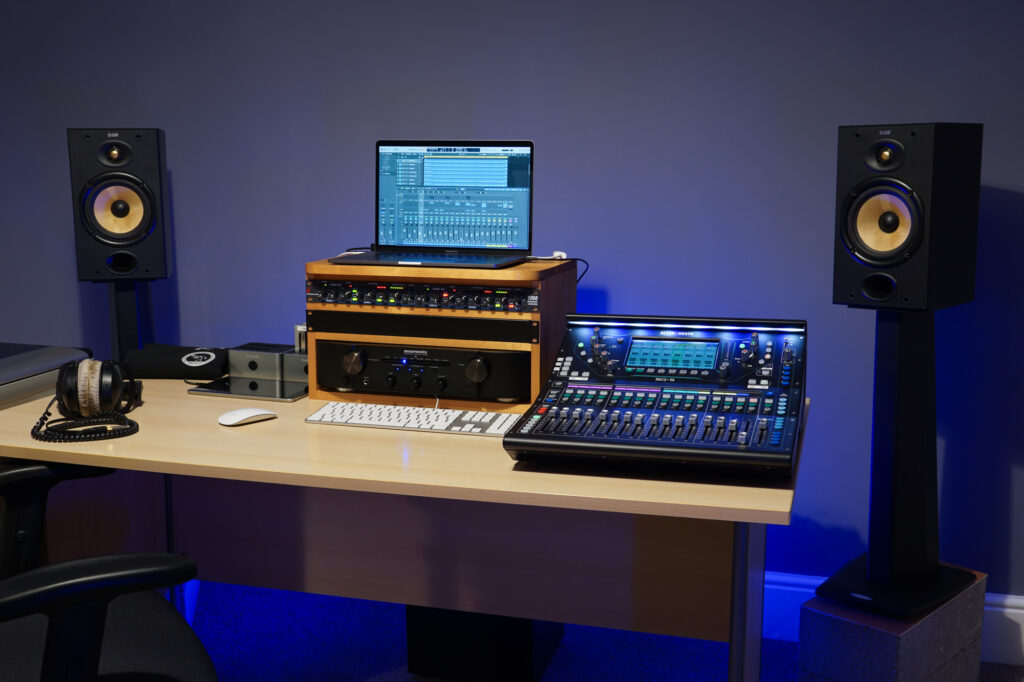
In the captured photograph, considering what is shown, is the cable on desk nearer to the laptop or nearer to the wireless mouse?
the wireless mouse

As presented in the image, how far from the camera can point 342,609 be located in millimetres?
2744

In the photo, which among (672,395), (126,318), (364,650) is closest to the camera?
(672,395)

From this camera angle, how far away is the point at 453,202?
2.03 metres

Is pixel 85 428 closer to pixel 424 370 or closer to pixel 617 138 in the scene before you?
pixel 424 370

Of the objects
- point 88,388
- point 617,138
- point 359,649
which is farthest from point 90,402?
point 617,138

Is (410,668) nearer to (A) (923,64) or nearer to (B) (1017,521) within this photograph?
(B) (1017,521)

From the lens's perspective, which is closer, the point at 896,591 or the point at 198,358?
the point at 896,591

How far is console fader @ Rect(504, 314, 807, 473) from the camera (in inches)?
56.8

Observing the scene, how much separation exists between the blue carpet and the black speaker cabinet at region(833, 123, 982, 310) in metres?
1.04

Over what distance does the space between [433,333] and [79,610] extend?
3.11 ft

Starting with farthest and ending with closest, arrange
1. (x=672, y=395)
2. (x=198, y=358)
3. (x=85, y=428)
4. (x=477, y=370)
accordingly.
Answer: (x=198, y=358) → (x=477, y=370) → (x=85, y=428) → (x=672, y=395)

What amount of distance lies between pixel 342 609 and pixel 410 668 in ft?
1.46

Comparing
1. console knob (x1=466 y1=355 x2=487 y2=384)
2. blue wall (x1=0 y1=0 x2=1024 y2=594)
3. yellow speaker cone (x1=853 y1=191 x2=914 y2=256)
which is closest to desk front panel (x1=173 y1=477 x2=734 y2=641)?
console knob (x1=466 y1=355 x2=487 y2=384)

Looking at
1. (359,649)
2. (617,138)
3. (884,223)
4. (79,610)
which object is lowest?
(359,649)
